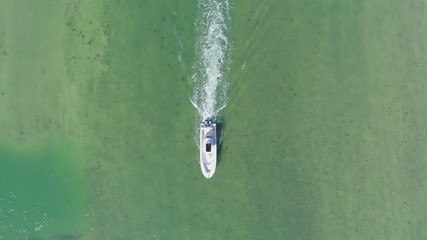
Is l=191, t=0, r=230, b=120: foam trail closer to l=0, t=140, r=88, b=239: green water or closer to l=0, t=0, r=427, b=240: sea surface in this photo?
l=0, t=0, r=427, b=240: sea surface

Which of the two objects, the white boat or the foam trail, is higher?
the foam trail

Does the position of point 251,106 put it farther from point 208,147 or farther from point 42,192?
point 42,192

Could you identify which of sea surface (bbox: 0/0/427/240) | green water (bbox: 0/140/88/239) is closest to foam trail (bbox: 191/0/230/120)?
sea surface (bbox: 0/0/427/240)

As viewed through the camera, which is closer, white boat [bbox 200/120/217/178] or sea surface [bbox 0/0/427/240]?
white boat [bbox 200/120/217/178]

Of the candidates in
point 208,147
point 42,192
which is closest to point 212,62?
point 208,147

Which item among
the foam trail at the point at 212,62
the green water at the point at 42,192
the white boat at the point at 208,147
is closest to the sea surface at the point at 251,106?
the foam trail at the point at 212,62

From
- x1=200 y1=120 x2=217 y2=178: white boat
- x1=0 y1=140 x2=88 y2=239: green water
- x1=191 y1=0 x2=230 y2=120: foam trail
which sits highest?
x1=191 y1=0 x2=230 y2=120: foam trail

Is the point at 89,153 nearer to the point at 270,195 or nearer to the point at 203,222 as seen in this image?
the point at 203,222
